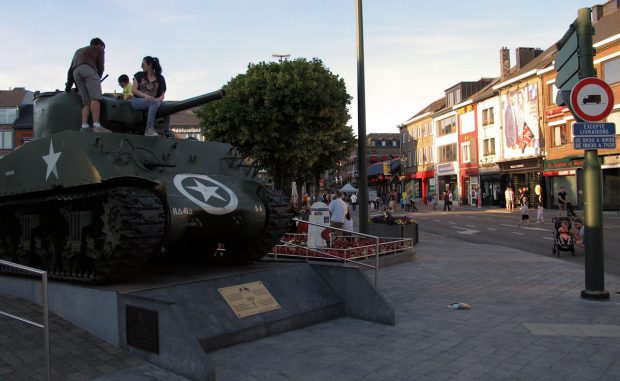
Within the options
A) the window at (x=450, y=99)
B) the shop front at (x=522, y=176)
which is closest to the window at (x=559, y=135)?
the shop front at (x=522, y=176)

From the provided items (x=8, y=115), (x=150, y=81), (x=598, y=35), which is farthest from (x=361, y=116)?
(x=8, y=115)

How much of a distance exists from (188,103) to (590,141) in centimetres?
605

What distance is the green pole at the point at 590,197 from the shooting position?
8.09 metres

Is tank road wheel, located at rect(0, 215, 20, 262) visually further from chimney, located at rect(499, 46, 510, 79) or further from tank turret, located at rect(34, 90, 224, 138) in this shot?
chimney, located at rect(499, 46, 510, 79)

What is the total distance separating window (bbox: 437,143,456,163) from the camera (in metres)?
53.9

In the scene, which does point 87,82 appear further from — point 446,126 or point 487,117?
point 446,126

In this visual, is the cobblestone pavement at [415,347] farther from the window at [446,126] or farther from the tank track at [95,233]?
the window at [446,126]

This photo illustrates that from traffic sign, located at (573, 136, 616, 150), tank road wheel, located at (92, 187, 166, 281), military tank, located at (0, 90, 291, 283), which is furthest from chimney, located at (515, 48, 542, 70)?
tank road wheel, located at (92, 187, 166, 281)

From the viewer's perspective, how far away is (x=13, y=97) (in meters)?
62.6

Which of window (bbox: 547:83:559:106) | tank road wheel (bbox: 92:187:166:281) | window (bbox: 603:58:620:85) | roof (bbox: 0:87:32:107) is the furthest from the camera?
roof (bbox: 0:87:32:107)

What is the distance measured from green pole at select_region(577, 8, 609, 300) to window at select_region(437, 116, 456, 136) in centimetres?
4665

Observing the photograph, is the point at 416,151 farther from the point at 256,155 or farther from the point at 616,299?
the point at 616,299

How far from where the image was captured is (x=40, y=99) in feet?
29.1

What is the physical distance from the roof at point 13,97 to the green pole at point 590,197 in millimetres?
65080
